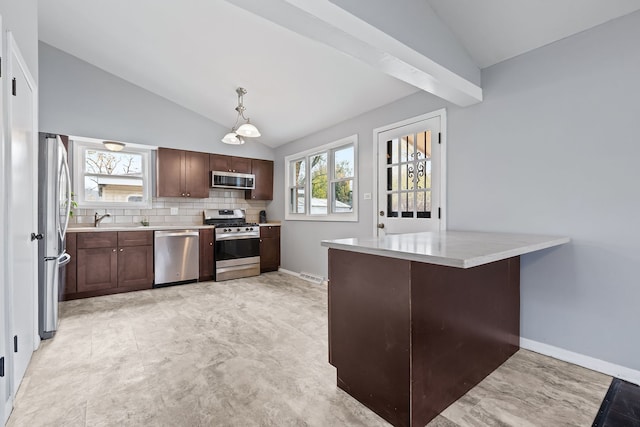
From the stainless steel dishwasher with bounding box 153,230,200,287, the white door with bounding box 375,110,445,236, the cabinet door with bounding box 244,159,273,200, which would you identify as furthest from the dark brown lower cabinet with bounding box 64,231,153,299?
the white door with bounding box 375,110,445,236

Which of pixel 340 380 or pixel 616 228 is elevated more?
pixel 616 228

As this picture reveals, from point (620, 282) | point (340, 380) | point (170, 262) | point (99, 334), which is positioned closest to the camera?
point (340, 380)

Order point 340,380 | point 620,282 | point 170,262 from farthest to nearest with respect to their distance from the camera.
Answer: point 170,262
point 620,282
point 340,380

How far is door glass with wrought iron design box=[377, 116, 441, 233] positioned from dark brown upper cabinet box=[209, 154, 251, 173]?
8.98 feet

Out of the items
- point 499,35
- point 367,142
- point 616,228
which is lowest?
point 616,228

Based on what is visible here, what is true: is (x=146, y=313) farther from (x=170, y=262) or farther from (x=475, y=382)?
(x=475, y=382)

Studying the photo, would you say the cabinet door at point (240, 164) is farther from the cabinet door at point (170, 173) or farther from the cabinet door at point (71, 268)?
the cabinet door at point (71, 268)

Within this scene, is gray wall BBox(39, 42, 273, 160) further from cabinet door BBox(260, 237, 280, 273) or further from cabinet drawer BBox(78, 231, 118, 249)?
cabinet door BBox(260, 237, 280, 273)

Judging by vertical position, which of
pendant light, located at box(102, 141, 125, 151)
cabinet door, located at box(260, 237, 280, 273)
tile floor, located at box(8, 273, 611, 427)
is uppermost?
pendant light, located at box(102, 141, 125, 151)

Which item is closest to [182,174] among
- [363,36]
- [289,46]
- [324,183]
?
[324,183]

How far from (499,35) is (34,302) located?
4146 mm

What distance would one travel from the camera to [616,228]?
1954 mm

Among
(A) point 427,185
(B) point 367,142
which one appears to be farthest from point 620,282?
(B) point 367,142

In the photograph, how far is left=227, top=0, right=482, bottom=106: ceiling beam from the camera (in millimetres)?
1538
